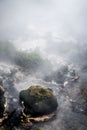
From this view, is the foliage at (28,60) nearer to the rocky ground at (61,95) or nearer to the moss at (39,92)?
the rocky ground at (61,95)

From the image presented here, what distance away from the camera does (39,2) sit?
11662 cm

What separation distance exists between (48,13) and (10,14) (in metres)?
19.4

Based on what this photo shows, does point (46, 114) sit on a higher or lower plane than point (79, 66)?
lower

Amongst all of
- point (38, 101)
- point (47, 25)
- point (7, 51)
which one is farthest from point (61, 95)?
point (47, 25)

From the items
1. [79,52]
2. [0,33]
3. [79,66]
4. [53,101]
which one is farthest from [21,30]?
[53,101]

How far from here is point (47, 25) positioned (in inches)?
3971

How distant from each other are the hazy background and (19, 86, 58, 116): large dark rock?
94.2 ft

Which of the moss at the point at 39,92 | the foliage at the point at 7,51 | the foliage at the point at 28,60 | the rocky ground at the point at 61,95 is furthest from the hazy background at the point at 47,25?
the moss at the point at 39,92

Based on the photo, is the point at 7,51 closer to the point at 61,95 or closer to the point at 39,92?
the point at 61,95

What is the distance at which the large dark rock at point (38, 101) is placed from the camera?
124ft

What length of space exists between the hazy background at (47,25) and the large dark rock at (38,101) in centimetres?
2870

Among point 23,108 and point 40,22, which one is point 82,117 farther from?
point 40,22

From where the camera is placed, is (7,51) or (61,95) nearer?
(61,95)

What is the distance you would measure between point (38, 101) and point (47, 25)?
6609cm
